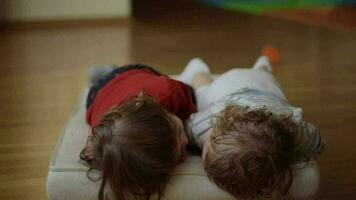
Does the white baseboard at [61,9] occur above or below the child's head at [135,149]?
below

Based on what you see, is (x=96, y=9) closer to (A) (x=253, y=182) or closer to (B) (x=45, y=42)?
(B) (x=45, y=42)

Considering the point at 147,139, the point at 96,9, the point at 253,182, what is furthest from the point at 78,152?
the point at 96,9

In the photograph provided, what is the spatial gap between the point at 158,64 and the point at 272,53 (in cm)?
51

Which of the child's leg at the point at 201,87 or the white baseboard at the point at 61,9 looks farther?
the white baseboard at the point at 61,9

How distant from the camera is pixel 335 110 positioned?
2004mm

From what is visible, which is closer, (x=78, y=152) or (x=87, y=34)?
(x=78, y=152)

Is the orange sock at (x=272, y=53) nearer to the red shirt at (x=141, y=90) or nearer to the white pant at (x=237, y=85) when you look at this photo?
the white pant at (x=237, y=85)

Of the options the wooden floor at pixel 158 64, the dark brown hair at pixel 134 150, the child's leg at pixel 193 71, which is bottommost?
the wooden floor at pixel 158 64

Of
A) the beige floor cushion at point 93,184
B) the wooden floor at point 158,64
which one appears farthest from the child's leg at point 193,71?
the beige floor cushion at point 93,184

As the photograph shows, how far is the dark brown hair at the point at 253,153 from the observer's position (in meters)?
1.08

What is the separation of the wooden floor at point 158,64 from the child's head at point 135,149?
45 centimetres

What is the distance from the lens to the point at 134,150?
1.09 m

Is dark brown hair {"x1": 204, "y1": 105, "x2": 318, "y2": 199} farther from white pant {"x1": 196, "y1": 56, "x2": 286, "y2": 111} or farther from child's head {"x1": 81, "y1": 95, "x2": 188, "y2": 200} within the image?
white pant {"x1": 196, "y1": 56, "x2": 286, "y2": 111}

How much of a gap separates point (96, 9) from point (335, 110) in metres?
1.84
